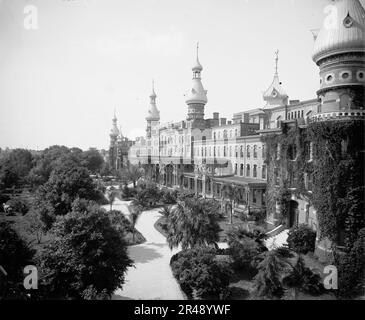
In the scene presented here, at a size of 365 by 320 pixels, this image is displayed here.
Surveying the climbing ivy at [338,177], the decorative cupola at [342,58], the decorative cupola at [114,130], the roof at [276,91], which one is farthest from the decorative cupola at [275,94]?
the decorative cupola at [114,130]

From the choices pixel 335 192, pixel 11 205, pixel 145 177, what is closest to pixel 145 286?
pixel 335 192

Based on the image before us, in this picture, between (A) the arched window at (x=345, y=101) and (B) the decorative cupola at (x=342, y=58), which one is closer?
(B) the decorative cupola at (x=342, y=58)

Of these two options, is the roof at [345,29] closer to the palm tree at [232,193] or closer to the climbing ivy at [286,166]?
the climbing ivy at [286,166]

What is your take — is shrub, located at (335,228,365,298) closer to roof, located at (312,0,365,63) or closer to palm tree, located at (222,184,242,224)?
roof, located at (312,0,365,63)

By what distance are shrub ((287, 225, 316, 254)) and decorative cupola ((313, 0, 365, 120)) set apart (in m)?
9.99

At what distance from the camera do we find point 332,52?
2394 centimetres

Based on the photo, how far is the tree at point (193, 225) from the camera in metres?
22.4

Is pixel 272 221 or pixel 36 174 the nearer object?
pixel 272 221

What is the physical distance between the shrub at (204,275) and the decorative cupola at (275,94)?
3345 cm

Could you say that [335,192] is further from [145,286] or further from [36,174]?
[36,174]

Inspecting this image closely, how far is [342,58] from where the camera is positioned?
2386cm

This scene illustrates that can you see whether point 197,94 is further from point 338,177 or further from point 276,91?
point 338,177

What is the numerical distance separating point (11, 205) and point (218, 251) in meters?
35.4

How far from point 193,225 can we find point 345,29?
20.5m
